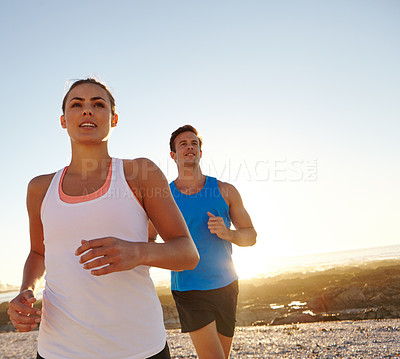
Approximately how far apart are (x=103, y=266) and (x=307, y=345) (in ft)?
23.5

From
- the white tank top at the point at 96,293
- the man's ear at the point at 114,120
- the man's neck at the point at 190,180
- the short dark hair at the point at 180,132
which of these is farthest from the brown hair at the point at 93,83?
the short dark hair at the point at 180,132

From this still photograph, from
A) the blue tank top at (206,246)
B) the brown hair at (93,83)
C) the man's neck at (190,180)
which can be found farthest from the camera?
the man's neck at (190,180)

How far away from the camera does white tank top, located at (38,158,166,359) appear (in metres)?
1.57

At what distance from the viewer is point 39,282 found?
193cm

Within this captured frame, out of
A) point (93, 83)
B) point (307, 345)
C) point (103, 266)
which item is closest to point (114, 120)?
point (93, 83)

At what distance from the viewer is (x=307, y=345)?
7.58 meters

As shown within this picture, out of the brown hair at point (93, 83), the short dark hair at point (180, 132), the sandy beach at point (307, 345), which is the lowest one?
the sandy beach at point (307, 345)

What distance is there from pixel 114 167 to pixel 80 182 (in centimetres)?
19

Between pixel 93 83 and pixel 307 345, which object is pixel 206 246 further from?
pixel 307 345

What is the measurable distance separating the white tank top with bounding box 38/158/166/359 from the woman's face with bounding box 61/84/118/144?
339mm

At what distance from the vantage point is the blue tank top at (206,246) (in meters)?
3.62

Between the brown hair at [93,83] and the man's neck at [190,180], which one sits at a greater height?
the brown hair at [93,83]

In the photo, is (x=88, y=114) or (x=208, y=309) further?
(x=208, y=309)

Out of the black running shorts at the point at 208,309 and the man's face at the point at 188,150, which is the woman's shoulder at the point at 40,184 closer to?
the black running shorts at the point at 208,309
